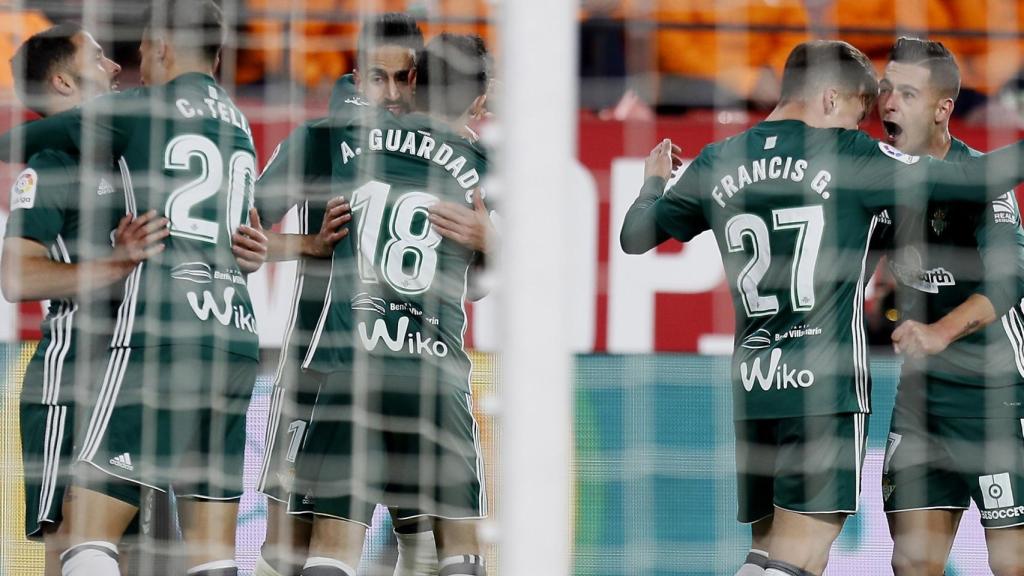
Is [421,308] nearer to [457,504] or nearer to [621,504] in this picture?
[457,504]

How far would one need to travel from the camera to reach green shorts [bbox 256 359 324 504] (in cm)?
236

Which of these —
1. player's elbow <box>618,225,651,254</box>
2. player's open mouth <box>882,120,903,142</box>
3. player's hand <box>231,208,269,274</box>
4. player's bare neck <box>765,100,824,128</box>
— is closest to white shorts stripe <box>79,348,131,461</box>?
player's hand <box>231,208,269,274</box>

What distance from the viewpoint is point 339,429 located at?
2.22 m

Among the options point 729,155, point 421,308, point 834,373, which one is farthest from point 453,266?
point 834,373

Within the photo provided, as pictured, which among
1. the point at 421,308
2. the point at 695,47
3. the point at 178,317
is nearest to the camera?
the point at 178,317

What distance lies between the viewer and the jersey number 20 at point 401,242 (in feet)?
7.52

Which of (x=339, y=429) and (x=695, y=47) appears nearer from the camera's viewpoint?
(x=339, y=429)

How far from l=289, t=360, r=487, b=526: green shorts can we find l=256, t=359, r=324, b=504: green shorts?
90 mm

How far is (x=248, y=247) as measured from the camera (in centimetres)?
226

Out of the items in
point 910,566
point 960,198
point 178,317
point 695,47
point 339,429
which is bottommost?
point 910,566

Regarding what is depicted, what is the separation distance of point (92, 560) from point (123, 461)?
0.52 ft

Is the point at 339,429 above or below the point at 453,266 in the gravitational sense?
below

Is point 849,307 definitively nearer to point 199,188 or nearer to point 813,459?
point 813,459

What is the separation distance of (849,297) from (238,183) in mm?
1026
